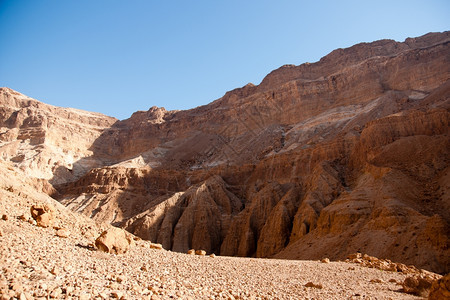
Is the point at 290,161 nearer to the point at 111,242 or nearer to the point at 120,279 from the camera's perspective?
the point at 111,242

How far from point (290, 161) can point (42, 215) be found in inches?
1757

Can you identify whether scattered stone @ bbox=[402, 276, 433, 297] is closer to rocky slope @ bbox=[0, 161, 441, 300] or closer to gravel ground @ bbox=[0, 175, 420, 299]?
rocky slope @ bbox=[0, 161, 441, 300]

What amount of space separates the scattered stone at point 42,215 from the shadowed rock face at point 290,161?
21135mm

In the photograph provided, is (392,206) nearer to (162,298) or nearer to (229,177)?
(162,298)

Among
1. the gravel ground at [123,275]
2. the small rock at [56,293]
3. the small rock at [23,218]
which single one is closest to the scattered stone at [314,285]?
the gravel ground at [123,275]

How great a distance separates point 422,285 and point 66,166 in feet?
271

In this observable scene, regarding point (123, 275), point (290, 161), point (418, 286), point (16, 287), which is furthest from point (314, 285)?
point (290, 161)

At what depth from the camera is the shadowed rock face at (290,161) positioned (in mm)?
31125

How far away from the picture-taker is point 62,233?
11.4 m

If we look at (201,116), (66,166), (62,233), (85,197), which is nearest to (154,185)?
(85,197)

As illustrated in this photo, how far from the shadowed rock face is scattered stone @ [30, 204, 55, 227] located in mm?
21135

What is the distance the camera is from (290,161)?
5328 cm

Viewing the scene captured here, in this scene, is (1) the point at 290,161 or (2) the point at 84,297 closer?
(2) the point at 84,297

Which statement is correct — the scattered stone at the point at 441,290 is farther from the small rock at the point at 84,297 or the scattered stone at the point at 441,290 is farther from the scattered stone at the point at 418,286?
the small rock at the point at 84,297
